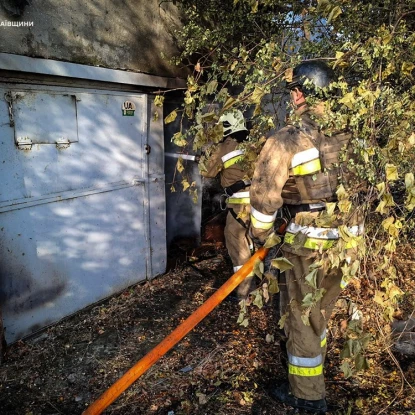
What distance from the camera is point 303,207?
2.62m

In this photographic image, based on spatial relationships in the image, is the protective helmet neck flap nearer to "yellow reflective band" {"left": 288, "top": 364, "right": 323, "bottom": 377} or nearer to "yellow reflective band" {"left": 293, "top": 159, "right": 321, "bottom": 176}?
"yellow reflective band" {"left": 293, "top": 159, "right": 321, "bottom": 176}

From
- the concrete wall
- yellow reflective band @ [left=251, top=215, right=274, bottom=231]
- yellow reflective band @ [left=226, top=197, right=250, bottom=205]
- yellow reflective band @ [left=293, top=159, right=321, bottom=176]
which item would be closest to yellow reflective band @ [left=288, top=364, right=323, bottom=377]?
yellow reflective band @ [left=251, top=215, right=274, bottom=231]

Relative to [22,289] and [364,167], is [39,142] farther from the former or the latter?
[364,167]

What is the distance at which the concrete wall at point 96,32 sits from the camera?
2.74 m

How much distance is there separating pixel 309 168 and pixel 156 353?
60.7 inches

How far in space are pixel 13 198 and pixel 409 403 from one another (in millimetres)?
3385

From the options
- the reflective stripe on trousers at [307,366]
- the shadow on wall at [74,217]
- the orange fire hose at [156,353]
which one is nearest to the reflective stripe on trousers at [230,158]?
the shadow on wall at [74,217]

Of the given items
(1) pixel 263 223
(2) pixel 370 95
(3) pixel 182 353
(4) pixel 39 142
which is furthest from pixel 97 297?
(2) pixel 370 95

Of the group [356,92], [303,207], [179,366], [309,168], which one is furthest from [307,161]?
[179,366]

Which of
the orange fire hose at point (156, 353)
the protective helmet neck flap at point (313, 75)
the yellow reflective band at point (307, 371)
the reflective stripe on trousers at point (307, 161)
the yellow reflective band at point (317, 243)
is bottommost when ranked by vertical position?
the yellow reflective band at point (307, 371)

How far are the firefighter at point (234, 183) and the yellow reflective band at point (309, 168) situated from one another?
51.6 inches

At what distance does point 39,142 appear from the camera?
3092mm

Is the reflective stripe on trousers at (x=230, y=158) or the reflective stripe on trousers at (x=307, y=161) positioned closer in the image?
the reflective stripe on trousers at (x=307, y=161)

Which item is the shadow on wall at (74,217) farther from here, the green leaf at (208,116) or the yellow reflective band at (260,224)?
the yellow reflective band at (260,224)
